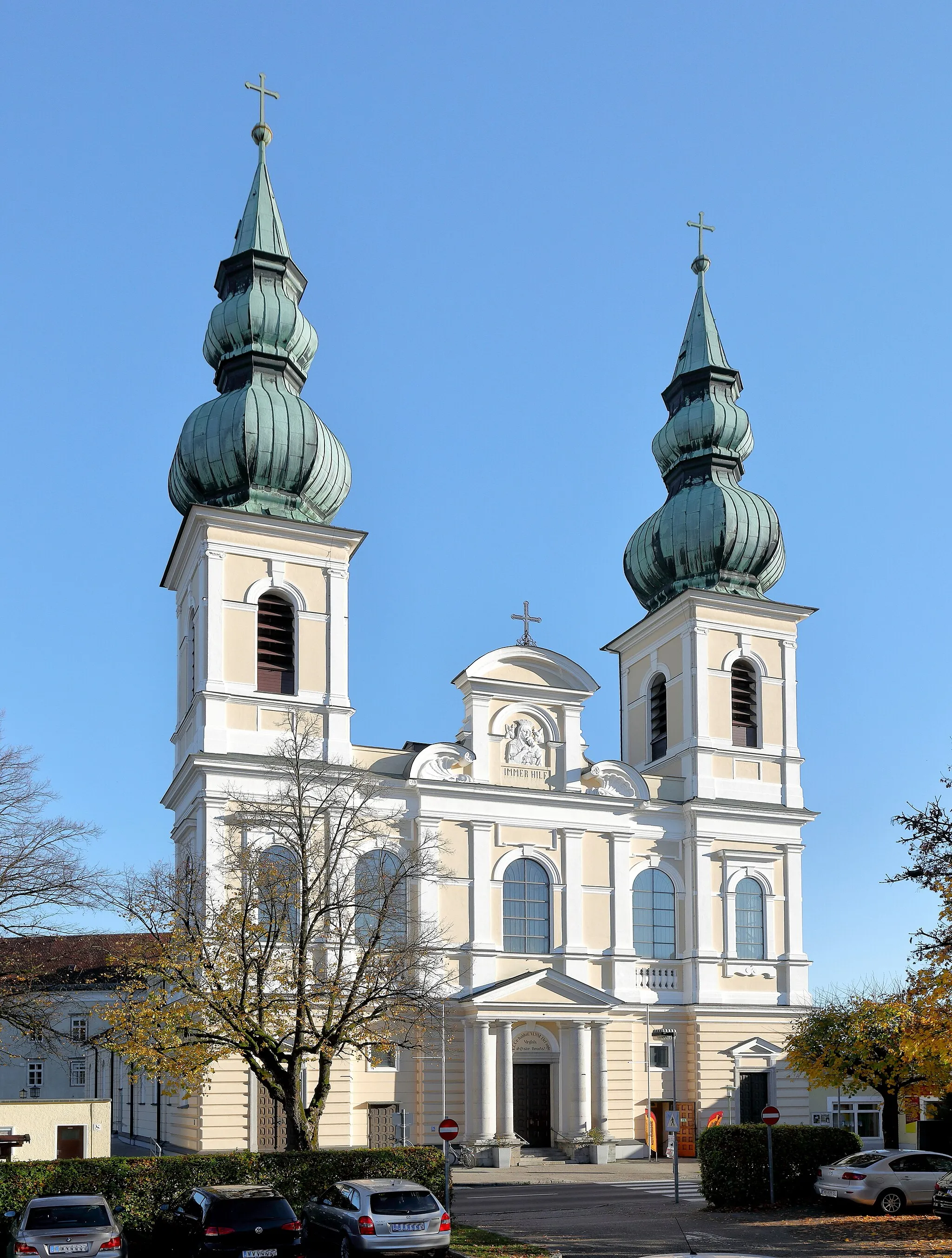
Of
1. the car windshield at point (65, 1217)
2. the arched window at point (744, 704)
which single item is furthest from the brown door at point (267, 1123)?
the arched window at point (744, 704)

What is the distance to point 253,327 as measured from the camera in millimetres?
41156

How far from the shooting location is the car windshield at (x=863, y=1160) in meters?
24.9

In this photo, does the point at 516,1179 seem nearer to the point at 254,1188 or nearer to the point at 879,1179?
the point at 879,1179

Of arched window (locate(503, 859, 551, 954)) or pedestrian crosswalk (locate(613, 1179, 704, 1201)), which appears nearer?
pedestrian crosswalk (locate(613, 1179, 704, 1201))

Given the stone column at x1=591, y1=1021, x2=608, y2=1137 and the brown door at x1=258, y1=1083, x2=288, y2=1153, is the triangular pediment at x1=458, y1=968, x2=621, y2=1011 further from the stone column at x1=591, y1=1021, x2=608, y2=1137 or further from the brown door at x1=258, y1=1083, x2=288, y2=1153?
the brown door at x1=258, y1=1083, x2=288, y2=1153

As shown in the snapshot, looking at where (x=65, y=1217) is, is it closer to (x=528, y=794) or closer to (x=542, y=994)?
(x=542, y=994)

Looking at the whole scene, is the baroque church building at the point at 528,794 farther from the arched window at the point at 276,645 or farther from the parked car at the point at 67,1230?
the parked car at the point at 67,1230

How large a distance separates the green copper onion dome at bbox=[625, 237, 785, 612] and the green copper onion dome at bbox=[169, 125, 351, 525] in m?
10.8

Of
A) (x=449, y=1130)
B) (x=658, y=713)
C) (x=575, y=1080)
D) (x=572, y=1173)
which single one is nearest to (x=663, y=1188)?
(x=572, y=1173)

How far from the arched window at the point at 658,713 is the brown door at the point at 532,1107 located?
11.4m

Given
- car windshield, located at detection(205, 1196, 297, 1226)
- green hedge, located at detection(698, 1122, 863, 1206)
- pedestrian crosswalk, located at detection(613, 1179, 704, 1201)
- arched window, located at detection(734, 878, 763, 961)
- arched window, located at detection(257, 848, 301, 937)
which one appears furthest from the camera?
arched window, located at detection(734, 878, 763, 961)

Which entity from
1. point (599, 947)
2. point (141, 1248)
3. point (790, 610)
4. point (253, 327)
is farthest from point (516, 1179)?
point (253, 327)

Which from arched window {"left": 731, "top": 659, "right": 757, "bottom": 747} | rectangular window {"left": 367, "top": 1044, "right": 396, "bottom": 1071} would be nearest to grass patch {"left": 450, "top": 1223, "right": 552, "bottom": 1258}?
rectangular window {"left": 367, "top": 1044, "right": 396, "bottom": 1071}

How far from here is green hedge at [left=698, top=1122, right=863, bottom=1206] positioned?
84.7ft
